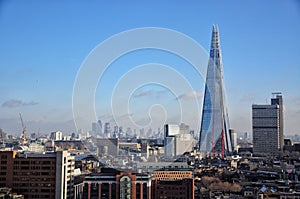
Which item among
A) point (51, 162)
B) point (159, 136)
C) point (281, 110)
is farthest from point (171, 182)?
point (281, 110)

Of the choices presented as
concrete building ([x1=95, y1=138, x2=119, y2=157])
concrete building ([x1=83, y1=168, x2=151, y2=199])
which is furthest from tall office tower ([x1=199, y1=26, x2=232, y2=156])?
concrete building ([x1=83, y1=168, x2=151, y2=199])

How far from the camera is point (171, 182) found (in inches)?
187

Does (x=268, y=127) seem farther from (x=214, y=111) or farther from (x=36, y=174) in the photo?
(x=36, y=174)

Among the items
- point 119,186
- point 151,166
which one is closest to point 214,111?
point 151,166

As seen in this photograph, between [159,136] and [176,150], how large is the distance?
70cm

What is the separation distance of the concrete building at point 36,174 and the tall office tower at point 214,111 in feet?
21.9

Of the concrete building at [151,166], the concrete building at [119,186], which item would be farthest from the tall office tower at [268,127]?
the concrete building at [119,186]

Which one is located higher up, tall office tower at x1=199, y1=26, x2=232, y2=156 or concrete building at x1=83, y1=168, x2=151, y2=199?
tall office tower at x1=199, y1=26, x2=232, y2=156

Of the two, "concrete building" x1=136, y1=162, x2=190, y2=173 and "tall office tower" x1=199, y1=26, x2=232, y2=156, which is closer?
"concrete building" x1=136, y1=162, x2=190, y2=173

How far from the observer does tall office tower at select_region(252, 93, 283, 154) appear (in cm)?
1356

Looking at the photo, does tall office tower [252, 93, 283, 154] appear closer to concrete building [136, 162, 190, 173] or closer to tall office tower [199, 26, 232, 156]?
tall office tower [199, 26, 232, 156]

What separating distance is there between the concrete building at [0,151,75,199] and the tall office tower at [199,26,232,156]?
21.9ft

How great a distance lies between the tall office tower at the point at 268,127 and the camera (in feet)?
44.5

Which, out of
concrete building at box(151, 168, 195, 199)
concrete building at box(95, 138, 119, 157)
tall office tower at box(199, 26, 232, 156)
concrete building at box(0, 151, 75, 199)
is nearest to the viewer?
concrete building at box(0, 151, 75, 199)
